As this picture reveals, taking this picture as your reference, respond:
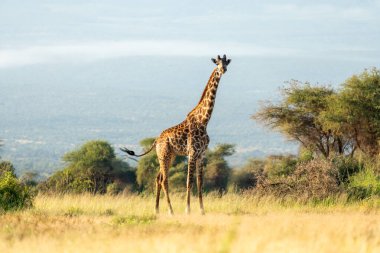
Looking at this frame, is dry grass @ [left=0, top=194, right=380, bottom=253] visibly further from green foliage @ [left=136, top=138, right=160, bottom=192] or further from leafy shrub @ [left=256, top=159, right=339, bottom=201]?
green foliage @ [left=136, top=138, right=160, bottom=192]

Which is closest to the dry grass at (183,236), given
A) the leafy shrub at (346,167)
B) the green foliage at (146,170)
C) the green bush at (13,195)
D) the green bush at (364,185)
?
the green bush at (13,195)

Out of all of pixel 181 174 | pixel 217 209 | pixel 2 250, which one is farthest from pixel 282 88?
pixel 2 250

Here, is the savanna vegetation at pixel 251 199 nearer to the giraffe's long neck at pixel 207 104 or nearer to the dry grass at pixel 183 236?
the dry grass at pixel 183 236

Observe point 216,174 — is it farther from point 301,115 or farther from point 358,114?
point 358,114

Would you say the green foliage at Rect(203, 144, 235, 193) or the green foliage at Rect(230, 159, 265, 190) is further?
the green foliage at Rect(203, 144, 235, 193)

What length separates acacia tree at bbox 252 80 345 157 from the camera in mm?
40250

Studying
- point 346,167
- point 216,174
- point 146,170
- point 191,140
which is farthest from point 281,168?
point 191,140

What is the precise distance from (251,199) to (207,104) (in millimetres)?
3737

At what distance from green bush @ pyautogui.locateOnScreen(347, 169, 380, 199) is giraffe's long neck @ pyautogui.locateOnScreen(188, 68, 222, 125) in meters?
5.31

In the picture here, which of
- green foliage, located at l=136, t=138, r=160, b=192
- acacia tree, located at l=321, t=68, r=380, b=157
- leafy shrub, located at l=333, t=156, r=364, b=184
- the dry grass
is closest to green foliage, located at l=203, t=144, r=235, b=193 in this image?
green foliage, located at l=136, t=138, r=160, b=192

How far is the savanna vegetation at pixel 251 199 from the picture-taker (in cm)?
1024

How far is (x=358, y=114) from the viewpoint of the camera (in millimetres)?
38312

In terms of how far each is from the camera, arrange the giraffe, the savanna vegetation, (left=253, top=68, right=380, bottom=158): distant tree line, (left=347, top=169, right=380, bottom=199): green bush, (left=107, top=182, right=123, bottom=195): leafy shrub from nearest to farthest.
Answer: the savanna vegetation → the giraffe → (left=347, top=169, right=380, bottom=199): green bush → (left=107, top=182, right=123, bottom=195): leafy shrub → (left=253, top=68, right=380, bottom=158): distant tree line

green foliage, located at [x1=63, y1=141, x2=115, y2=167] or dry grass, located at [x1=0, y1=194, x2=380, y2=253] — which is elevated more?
dry grass, located at [x1=0, y1=194, x2=380, y2=253]
